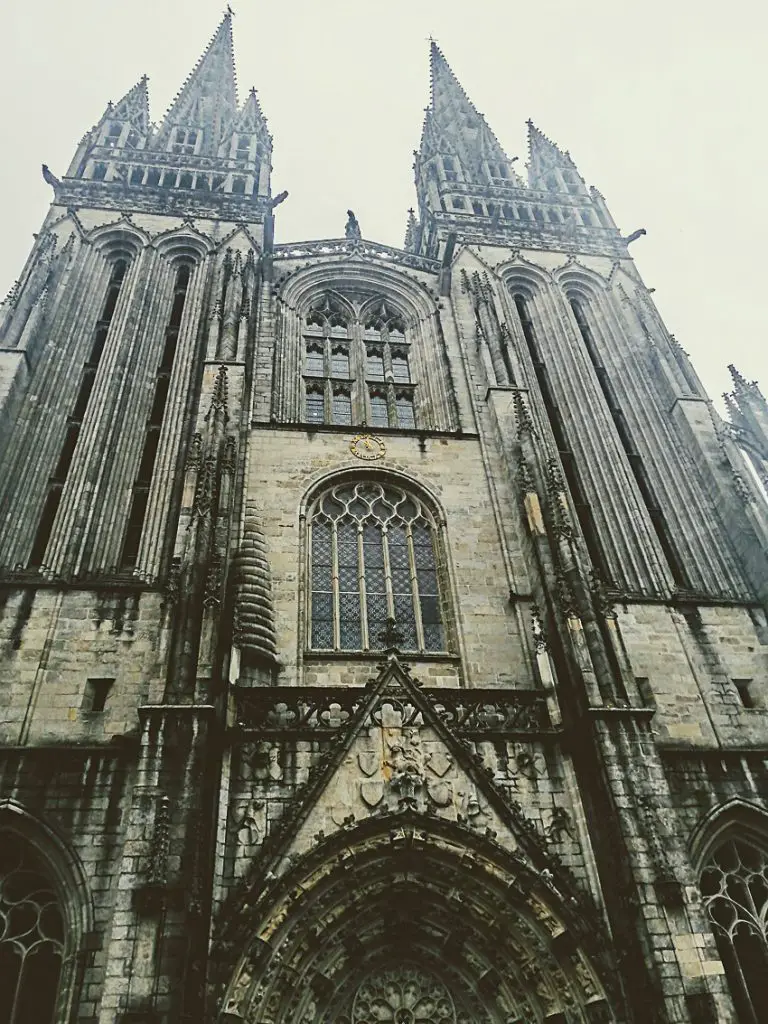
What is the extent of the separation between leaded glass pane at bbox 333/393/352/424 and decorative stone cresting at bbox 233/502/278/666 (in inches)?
179

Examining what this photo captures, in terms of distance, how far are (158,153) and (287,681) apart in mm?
19598

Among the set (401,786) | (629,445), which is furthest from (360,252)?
(401,786)

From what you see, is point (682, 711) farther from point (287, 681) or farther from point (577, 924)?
point (287, 681)

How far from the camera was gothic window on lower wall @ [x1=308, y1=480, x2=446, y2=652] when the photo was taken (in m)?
14.2

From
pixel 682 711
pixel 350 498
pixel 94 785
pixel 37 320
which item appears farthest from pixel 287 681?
pixel 37 320

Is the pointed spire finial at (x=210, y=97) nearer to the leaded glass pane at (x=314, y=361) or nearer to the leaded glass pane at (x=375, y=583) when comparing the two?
the leaded glass pane at (x=314, y=361)

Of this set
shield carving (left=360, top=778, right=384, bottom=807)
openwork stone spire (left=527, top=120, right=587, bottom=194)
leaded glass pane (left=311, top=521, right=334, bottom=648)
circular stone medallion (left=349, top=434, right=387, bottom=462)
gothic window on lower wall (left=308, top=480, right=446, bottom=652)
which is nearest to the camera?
shield carving (left=360, top=778, right=384, bottom=807)

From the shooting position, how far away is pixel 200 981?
895 centimetres

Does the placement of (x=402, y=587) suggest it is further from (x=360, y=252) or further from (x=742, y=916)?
(x=360, y=252)

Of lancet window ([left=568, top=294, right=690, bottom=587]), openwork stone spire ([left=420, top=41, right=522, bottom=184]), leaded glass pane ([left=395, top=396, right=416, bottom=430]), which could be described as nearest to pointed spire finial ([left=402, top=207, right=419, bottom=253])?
openwork stone spire ([left=420, top=41, right=522, bottom=184])

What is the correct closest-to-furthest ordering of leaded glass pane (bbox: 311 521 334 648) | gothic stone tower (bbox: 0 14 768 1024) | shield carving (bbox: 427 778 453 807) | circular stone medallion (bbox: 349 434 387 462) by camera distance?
gothic stone tower (bbox: 0 14 768 1024), shield carving (bbox: 427 778 453 807), leaded glass pane (bbox: 311 521 334 648), circular stone medallion (bbox: 349 434 387 462)

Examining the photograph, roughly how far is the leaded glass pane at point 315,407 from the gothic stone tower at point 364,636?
0.23m

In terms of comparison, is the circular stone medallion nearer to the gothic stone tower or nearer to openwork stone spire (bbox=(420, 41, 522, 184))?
the gothic stone tower

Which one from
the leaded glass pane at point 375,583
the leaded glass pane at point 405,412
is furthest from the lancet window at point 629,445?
the leaded glass pane at point 375,583
